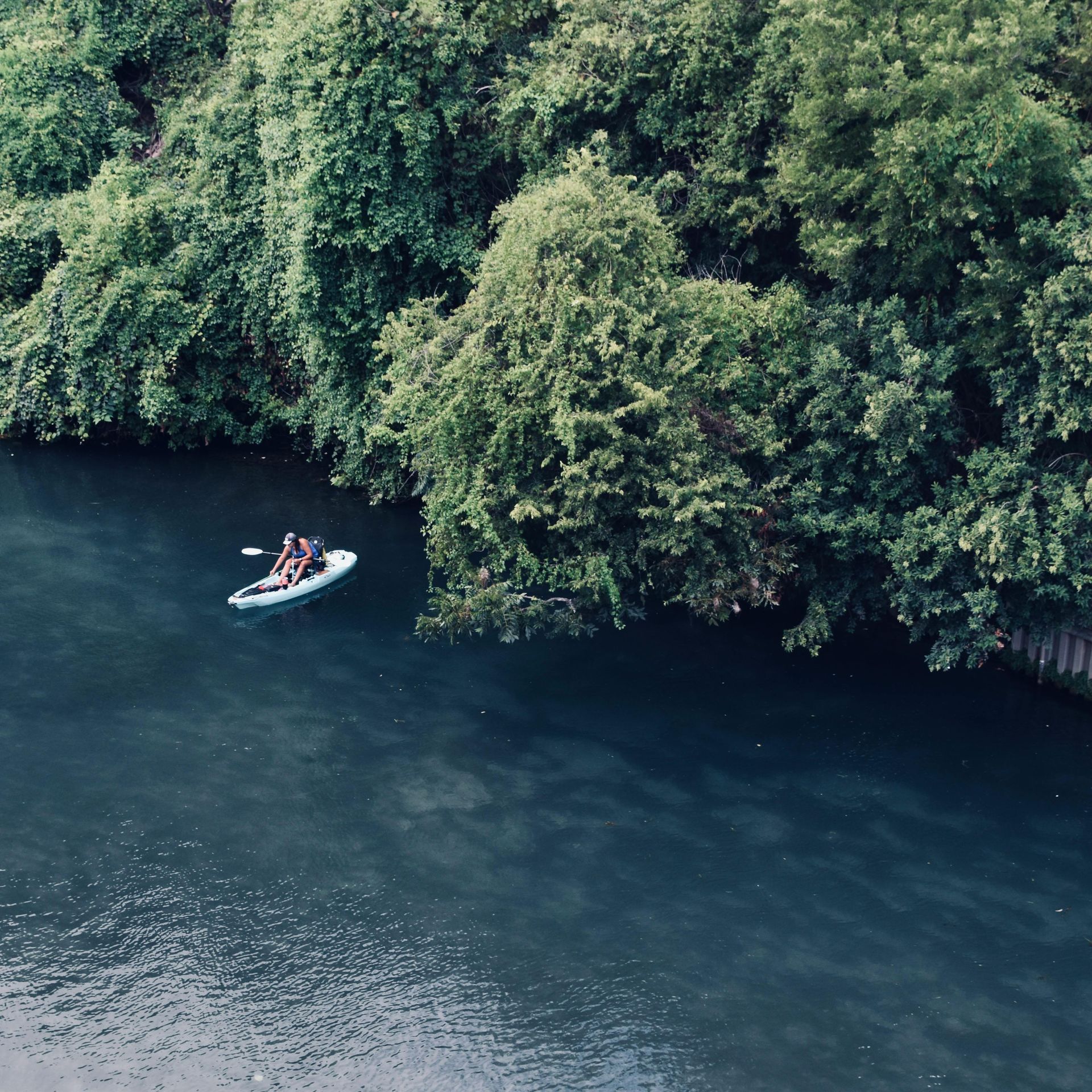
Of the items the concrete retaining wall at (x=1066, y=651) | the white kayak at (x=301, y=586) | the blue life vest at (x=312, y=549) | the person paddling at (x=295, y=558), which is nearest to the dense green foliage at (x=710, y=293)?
the concrete retaining wall at (x=1066, y=651)

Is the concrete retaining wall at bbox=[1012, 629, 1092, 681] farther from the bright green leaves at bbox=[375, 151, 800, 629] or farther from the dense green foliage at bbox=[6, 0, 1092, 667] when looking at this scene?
the bright green leaves at bbox=[375, 151, 800, 629]

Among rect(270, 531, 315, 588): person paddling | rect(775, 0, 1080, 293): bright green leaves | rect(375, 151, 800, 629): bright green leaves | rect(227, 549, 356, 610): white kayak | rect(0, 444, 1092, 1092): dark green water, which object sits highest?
rect(775, 0, 1080, 293): bright green leaves

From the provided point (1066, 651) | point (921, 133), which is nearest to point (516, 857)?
point (1066, 651)

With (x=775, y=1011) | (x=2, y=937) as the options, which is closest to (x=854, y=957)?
(x=775, y=1011)

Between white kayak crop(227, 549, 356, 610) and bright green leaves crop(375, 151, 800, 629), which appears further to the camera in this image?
white kayak crop(227, 549, 356, 610)

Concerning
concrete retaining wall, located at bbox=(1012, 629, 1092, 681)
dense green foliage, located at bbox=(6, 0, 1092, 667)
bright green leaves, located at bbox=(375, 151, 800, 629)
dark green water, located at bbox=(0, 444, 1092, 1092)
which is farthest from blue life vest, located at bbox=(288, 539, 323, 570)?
concrete retaining wall, located at bbox=(1012, 629, 1092, 681)

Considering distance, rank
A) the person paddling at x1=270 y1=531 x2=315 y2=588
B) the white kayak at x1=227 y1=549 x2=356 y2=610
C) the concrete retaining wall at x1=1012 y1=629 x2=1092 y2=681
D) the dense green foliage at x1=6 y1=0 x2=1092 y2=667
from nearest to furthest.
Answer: the dense green foliage at x1=6 y1=0 x2=1092 y2=667 → the concrete retaining wall at x1=1012 y1=629 x2=1092 y2=681 → the white kayak at x1=227 y1=549 x2=356 y2=610 → the person paddling at x1=270 y1=531 x2=315 y2=588

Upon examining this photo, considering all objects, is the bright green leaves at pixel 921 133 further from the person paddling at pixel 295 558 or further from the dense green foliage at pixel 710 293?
the person paddling at pixel 295 558
